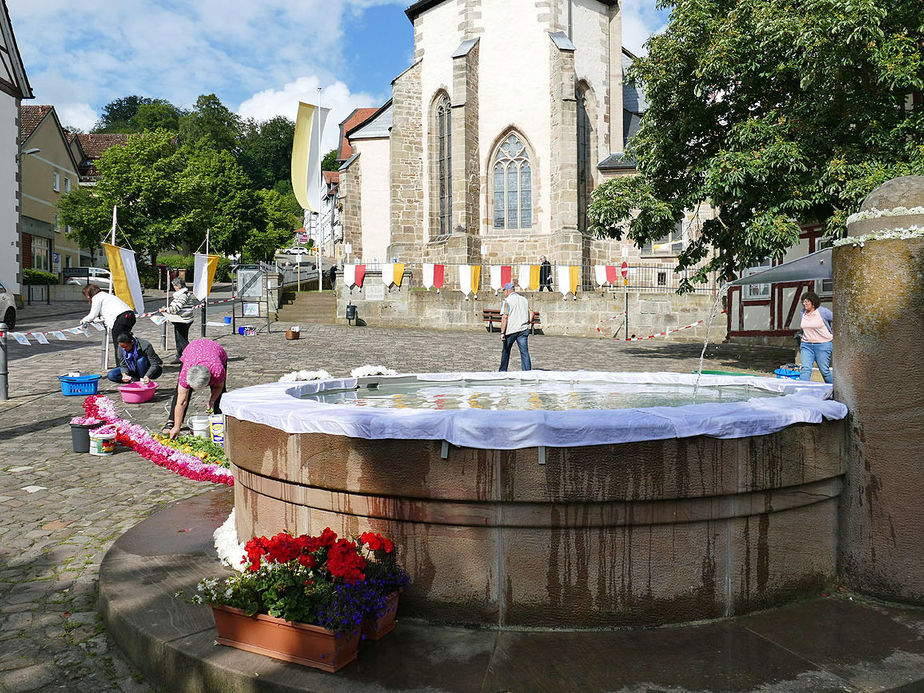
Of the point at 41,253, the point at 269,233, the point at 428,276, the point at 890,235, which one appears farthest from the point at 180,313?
the point at 269,233

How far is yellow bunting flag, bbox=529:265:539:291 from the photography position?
25516 mm

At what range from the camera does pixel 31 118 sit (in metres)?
45.4

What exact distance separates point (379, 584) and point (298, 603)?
37 cm

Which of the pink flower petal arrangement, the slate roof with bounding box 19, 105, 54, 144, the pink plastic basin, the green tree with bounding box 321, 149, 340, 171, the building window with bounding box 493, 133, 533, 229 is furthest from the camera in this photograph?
the green tree with bounding box 321, 149, 340, 171

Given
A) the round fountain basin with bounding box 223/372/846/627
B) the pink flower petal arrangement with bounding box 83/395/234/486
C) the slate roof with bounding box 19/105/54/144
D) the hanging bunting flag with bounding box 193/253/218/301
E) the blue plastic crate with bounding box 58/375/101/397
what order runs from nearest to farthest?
the round fountain basin with bounding box 223/372/846/627 < the pink flower petal arrangement with bounding box 83/395/234/486 < the blue plastic crate with bounding box 58/375/101/397 < the hanging bunting flag with bounding box 193/253/218/301 < the slate roof with bounding box 19/105/54/144

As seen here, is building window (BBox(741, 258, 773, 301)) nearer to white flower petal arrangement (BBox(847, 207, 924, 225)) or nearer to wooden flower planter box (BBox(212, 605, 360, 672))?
white flower petal arrangement (BBox(847, 207, 924, 225))

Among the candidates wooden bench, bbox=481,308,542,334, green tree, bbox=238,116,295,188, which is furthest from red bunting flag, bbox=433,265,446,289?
green tree, bbox=238,116,295,188

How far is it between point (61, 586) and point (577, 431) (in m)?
3.34

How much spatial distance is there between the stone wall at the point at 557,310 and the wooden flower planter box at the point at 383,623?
71.9 ft

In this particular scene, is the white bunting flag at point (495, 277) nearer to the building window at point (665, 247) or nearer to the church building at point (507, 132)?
the church building at point (507, 132)

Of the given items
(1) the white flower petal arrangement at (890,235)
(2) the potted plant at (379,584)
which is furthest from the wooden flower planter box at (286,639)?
(1) the white flower petal arrangement at (890,235)

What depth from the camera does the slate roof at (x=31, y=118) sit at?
44203 millimetres

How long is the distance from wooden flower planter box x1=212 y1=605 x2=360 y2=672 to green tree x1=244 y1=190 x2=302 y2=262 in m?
56.9

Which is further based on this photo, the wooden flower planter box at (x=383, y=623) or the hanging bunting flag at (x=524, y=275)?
the hanging bunting flag at (x=524, y=275)
